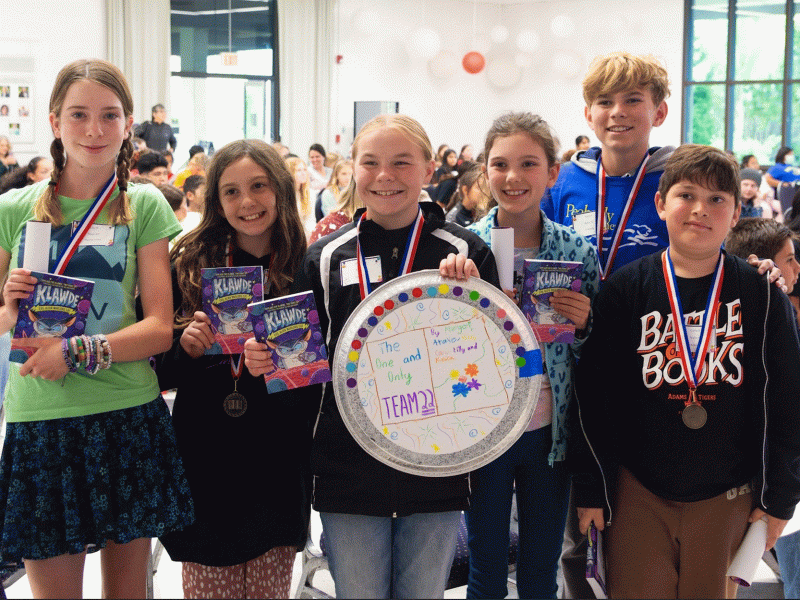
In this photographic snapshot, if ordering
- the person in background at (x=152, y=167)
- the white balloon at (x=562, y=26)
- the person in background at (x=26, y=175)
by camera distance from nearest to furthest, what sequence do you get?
the person in background at (x=26, y=175) → the person in background at (x=152, y=167) → the white balloon at (x=562, y=26)

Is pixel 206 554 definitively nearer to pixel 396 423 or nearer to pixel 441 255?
pixel 396 423

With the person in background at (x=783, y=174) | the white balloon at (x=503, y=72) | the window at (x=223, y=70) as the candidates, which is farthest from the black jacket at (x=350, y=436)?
the white balloon at (x=503, y=72)

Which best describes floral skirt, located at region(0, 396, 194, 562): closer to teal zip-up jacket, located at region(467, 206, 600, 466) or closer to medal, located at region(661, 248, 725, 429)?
teal zip-up jacket, located at region(467, 206, 600, 466)

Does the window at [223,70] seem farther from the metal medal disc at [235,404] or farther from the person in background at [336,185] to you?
the metal medal disc at [235,404]

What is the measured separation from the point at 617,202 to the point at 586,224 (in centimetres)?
11

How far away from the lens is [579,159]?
244 cm

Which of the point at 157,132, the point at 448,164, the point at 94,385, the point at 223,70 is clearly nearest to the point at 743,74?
the point at 448,164

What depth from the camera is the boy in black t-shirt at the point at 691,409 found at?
1858mm

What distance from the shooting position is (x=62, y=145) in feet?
6.13

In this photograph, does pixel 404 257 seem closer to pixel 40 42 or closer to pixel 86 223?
pixel 86 223

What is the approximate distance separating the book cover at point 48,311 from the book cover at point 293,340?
1.18 feet

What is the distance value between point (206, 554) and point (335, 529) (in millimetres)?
363

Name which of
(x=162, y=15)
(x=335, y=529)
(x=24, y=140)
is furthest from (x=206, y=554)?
(x=162, y=15)

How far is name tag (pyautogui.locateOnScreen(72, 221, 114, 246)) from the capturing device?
180cm
